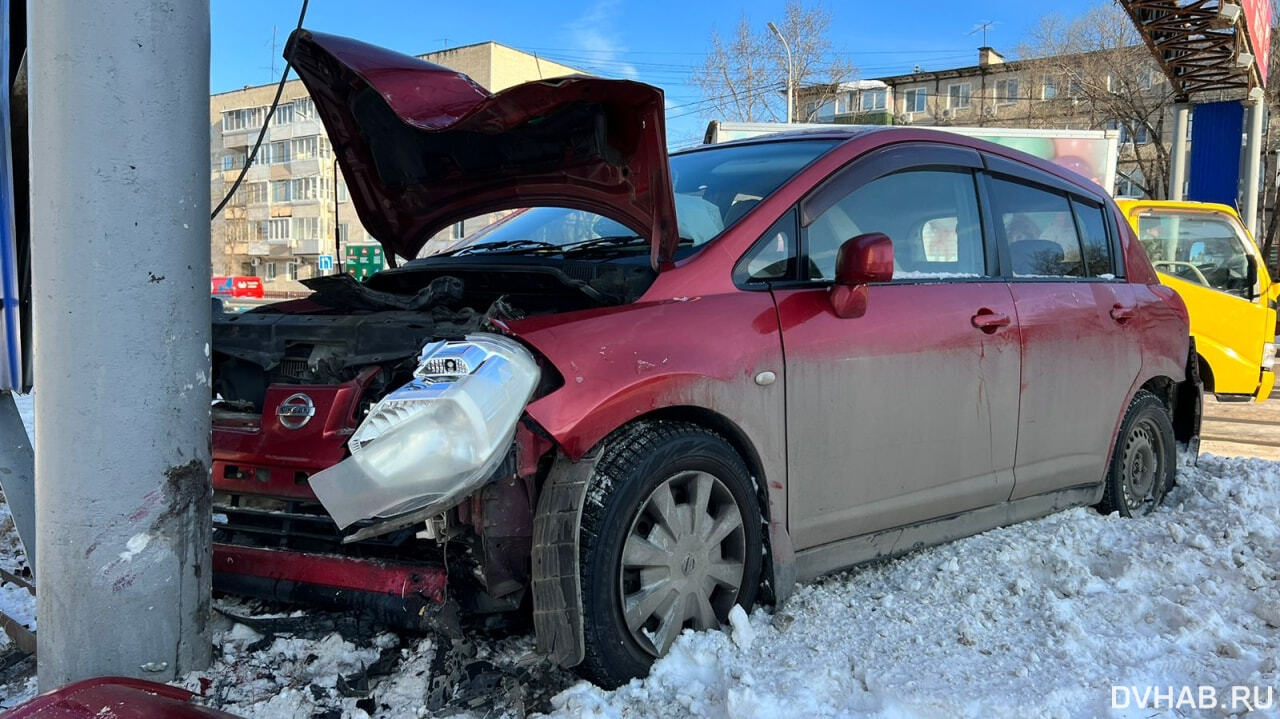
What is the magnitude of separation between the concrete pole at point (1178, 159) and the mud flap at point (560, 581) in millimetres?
17646

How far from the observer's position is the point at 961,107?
57.7m

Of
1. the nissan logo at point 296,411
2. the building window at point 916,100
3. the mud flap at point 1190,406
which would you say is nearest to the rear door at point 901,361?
the nissan logo at point 296,411

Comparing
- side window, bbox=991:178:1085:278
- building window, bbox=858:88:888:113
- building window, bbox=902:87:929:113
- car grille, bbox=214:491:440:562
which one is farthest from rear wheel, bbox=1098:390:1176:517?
building window, bbox=902:87:929:113

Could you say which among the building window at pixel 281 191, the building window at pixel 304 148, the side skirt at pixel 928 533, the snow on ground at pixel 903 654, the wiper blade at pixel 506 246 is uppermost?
the building window at pixel 304 148

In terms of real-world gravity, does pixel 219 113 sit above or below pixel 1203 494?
above

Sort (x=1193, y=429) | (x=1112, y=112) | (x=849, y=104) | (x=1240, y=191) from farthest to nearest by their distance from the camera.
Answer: (x=849, y=104) < (x=1112, y=112) < (x=1240, y=191) < (x=1193, y=429)

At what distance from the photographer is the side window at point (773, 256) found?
9.79ft

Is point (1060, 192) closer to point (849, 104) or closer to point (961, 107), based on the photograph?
point (849, 104)

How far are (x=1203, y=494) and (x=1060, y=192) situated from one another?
186 cm

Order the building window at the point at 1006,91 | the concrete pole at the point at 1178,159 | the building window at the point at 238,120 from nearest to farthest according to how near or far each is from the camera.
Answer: the concrete pole at the point at 1178,159 < the building window at the point at 1006,91 < the building window at the point at 238,120

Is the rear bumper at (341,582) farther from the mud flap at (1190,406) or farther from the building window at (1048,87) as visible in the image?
the building window at (1048,87)

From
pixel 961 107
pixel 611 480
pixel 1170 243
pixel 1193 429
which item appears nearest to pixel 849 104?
pixel 961 107

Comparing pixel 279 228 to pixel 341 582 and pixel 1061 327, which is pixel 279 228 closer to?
pixel 1061 327

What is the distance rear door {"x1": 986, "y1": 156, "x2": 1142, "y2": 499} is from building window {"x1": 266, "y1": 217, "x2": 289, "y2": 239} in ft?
226
